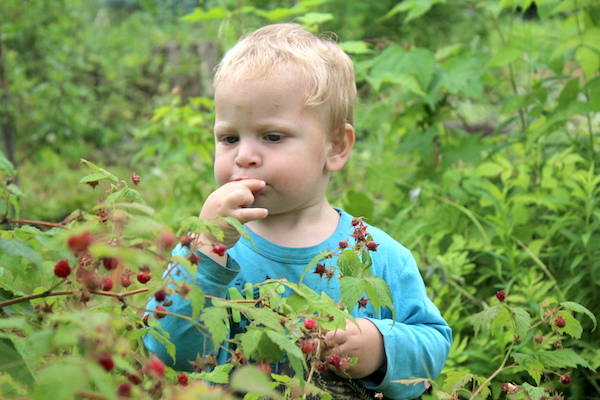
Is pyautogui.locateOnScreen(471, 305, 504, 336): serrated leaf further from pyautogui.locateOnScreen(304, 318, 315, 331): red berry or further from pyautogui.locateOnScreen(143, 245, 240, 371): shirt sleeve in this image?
pyautogui.locateOnScreen(143, 245, 240, 371): shirt sleeve

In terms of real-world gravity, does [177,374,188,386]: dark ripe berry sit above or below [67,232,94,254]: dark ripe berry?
below

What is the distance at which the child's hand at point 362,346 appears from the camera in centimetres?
158

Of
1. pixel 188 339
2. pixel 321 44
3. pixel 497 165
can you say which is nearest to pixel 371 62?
pixel 497 165

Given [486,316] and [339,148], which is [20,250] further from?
[339,148]

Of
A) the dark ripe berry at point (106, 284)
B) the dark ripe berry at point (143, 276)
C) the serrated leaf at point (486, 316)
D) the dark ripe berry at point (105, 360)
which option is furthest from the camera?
the serrated leaf at point (486, 316)

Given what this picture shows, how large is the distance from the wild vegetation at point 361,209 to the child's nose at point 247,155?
28 centimetres

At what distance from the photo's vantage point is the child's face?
66.9 inches

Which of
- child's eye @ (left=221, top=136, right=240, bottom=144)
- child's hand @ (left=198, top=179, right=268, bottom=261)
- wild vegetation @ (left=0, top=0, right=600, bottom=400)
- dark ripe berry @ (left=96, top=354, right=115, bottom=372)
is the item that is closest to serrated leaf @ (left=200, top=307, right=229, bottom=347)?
wild vegetation @ (left=0, top=0, right=600, bottom=400)

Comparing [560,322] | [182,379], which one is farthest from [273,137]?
[560,322]

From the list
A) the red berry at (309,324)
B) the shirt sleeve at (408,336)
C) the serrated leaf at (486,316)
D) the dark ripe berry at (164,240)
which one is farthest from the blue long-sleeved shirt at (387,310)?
the dark ripe berry at (164,240)

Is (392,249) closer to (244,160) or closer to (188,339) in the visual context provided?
(244,160)

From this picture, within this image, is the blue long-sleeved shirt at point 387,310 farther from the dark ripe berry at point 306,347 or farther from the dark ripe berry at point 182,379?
the dark ripe berry at point 306,347

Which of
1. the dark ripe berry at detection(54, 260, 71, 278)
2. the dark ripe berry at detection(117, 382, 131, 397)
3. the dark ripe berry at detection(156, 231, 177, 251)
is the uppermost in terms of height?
the dark ripe berry at detection(156, 231, 177, 251)

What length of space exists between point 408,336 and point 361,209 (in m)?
1.19
